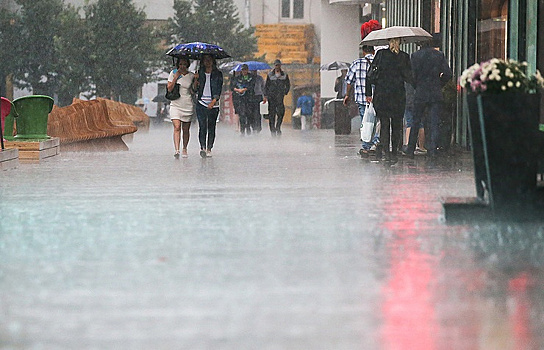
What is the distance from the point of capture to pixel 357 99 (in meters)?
19.6

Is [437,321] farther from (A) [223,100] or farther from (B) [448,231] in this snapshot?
(A) [223,100]

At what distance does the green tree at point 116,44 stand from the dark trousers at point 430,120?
39.2 meters

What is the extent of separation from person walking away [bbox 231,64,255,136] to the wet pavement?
19.6 metres

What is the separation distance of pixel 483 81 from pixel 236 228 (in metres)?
2.09

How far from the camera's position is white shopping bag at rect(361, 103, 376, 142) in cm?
1911

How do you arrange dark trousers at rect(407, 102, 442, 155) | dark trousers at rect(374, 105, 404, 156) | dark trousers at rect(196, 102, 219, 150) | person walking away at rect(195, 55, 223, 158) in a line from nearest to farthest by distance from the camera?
dark trousers at rect(374, 105, 404, 156) < dark trousers at rect(407, 102, 442, 155) < person walking away at rect(195, 55, 223, 158) < dark trousers at rect(196, 102, 219, 150)

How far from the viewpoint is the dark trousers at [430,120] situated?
19094mm

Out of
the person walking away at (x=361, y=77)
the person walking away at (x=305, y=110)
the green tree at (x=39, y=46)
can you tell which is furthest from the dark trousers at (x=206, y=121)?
the green tree at (x=39, y=46)

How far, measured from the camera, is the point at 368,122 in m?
19.2

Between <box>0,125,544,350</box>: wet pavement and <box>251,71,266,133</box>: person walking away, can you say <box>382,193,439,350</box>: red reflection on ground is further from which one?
<box>251,71,266,133</box>: person walking away

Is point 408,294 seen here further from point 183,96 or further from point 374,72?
point 183,96

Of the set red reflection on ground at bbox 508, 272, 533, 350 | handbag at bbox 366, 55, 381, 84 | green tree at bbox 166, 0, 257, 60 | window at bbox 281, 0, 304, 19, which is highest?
window at bbox 281, 0, 304, 19

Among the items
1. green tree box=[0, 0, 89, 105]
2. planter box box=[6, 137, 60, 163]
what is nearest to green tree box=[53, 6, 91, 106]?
green tree box=[0, 0, 89, 105]

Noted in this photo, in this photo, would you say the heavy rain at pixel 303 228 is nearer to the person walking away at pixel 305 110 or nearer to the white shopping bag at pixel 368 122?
the white shopping bag at pixel 368 122
